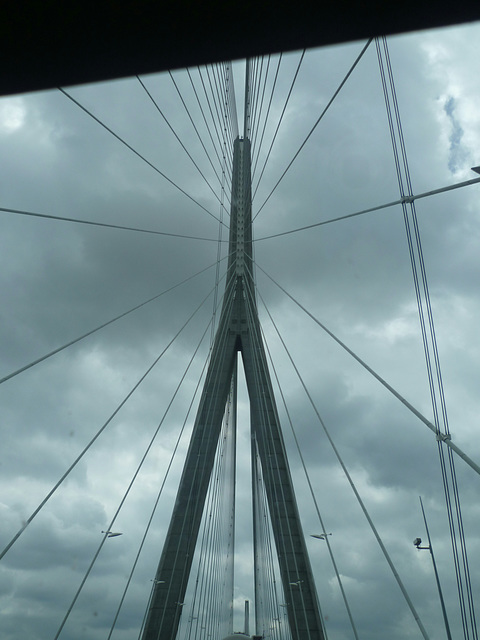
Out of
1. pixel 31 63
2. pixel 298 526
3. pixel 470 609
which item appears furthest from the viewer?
pixel 298 526

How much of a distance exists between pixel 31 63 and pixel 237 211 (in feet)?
61.6

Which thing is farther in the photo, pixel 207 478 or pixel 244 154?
pixel 244 154

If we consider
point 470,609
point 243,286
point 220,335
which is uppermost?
point 243,286

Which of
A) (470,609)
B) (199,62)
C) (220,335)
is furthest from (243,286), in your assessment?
(199,62)

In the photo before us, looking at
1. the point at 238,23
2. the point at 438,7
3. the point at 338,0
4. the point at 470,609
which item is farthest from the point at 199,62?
the point at 470,609

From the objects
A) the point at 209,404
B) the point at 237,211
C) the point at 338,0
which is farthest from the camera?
the point at 237,211

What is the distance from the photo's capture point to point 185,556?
59.4ft

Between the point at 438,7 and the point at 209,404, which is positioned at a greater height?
the point at 209,404

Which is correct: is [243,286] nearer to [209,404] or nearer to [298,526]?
[209,404]

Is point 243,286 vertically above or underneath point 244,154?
underneath

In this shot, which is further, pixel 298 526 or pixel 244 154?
pixel 244 154

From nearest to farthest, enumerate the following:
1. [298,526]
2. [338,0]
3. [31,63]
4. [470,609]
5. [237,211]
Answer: [338,0]
[31,63]
[470,609]
[298,526]
[237,211]

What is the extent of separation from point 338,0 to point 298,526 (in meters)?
16.7

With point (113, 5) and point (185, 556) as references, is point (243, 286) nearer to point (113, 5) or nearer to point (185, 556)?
point (185, 556)
